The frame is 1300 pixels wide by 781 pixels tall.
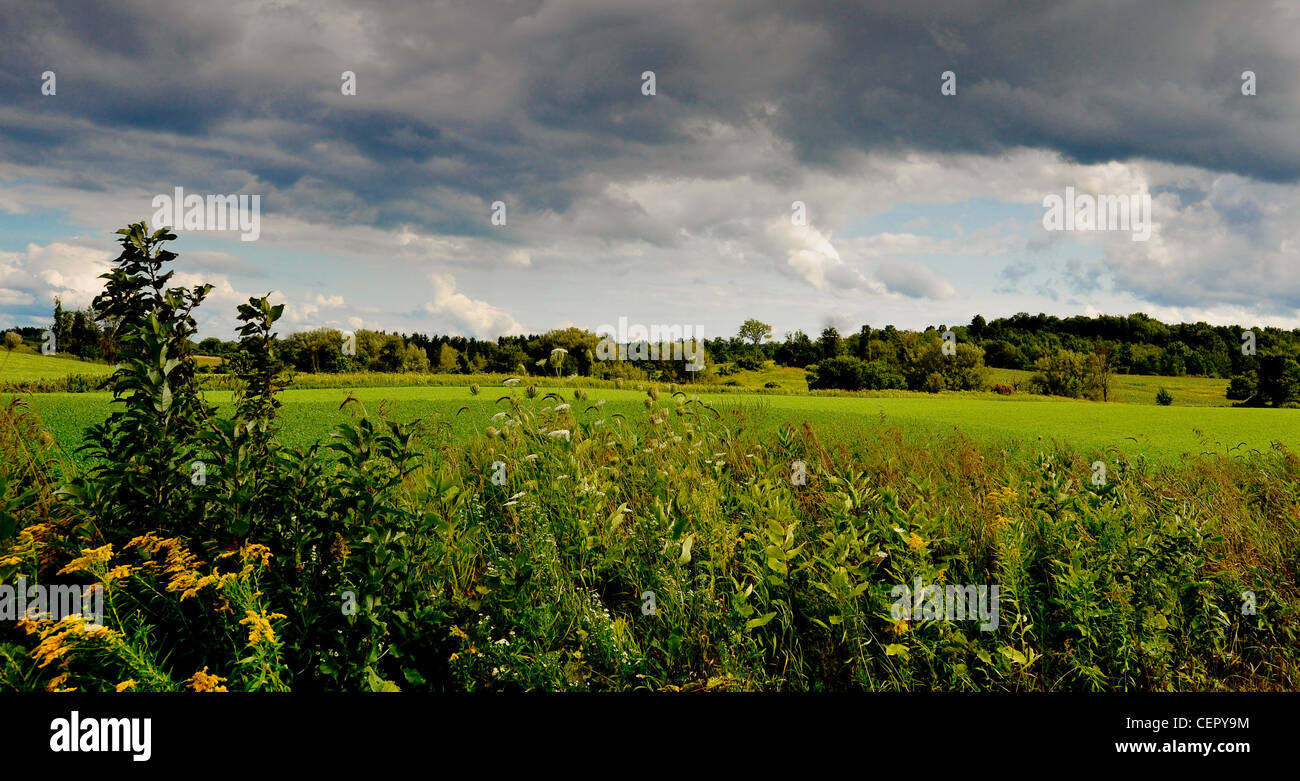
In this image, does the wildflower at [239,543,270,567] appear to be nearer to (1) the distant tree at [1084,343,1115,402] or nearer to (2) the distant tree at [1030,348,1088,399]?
(2) the distant tree at [1030,348,1088,399]

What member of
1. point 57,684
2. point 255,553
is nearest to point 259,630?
point 255,553

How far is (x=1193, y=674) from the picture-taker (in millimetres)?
3512

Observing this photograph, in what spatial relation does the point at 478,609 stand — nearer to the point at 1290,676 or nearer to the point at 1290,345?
the point at 1290,676

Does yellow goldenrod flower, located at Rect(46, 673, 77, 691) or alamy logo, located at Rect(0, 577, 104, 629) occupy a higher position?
alamy logo, located at Rect(0, 577, 104, 629)

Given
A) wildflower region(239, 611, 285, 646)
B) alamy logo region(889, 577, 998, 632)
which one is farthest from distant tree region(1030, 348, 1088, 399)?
wildflower region(239, 611, 285, 646)

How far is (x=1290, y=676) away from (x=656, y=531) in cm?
378
